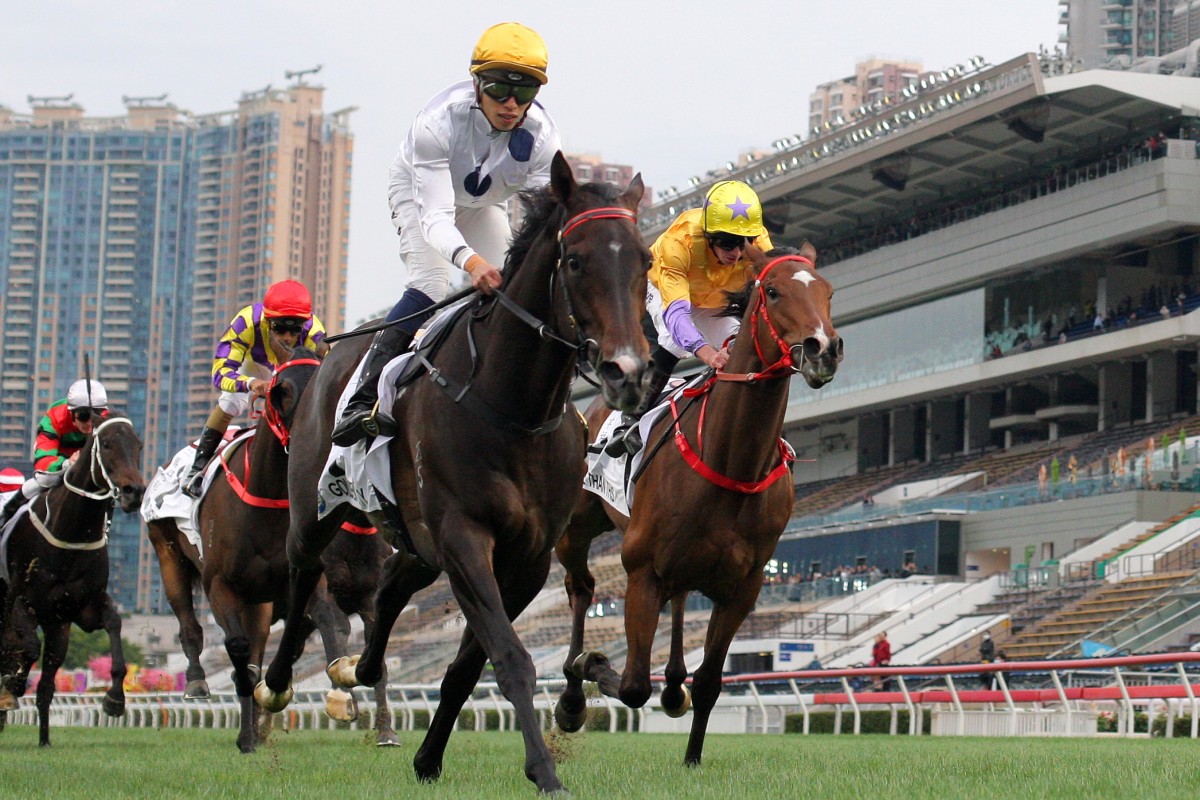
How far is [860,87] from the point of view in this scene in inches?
3915

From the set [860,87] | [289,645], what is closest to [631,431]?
[289,645]

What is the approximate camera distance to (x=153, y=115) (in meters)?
108

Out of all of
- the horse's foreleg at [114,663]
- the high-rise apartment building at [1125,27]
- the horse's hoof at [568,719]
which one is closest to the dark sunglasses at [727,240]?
the horse's hoof at [568,719]

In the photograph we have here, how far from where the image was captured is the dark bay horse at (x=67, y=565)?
11.6 metres

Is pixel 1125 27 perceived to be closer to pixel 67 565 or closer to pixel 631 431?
pixel 67 565

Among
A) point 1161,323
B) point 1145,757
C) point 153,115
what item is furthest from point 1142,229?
point 153,115

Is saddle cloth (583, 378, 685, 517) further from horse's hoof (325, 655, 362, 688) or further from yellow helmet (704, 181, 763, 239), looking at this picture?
horse's hoof (325, 655, 362, 688)

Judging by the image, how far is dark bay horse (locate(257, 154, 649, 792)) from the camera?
5305mm

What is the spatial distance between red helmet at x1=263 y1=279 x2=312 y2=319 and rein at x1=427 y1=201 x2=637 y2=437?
3.65 meters

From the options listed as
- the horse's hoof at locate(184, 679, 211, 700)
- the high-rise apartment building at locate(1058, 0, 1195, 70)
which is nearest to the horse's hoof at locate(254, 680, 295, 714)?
the horse's hoof at locate(184, 679, 211, 700)

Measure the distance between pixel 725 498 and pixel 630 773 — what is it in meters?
1.36

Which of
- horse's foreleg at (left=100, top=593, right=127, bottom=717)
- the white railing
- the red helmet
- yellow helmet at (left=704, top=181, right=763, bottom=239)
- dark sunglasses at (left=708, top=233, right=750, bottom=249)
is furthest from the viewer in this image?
the white railing

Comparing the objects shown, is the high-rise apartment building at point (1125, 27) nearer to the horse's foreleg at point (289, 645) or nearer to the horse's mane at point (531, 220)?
the horse's foreleg at point (289, 645)

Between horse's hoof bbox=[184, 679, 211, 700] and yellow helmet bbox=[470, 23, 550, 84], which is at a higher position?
yellow helmet bbox=[470, 23, 550, 84]
